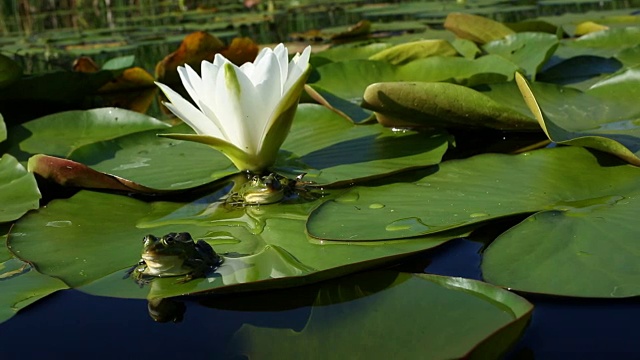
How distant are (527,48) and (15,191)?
70.4 inches

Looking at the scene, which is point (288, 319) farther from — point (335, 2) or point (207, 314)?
point (335, 2)

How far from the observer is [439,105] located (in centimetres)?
151

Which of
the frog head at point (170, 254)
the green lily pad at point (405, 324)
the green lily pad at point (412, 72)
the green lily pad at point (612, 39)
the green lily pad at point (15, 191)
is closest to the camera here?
the green lily pad at point (405, 324)

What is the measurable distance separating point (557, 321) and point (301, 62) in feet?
2.54

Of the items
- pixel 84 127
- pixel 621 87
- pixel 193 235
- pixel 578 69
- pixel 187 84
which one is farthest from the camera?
pixel 578 69

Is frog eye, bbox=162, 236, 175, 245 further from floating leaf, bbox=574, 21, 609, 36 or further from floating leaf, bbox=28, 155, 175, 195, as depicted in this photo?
floating leaf, bbox=574, 21, 609, 36

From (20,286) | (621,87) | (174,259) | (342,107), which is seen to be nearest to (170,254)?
(174,259)

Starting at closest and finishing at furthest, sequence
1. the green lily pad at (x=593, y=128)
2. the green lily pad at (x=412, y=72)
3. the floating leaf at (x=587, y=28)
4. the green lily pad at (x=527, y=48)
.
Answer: the green lily pad at (x=593, y=128), the green lily pad at (x=412, y=72), the green lily pad at (x=527, y=48), the floating leaf at (x=587, y=28)

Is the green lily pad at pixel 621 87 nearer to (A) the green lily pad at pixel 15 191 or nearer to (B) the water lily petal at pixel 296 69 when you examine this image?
(B) the water lily petal at pixel 296 69

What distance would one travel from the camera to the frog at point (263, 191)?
129 cm

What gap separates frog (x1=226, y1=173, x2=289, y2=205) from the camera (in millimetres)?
1290

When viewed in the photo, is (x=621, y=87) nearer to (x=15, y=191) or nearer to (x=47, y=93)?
(x=15, y=191)

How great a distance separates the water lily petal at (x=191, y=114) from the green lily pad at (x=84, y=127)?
1.59 feet

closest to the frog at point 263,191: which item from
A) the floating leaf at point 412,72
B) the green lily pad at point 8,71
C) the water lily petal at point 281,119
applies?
the water lily petal at point 281,119
